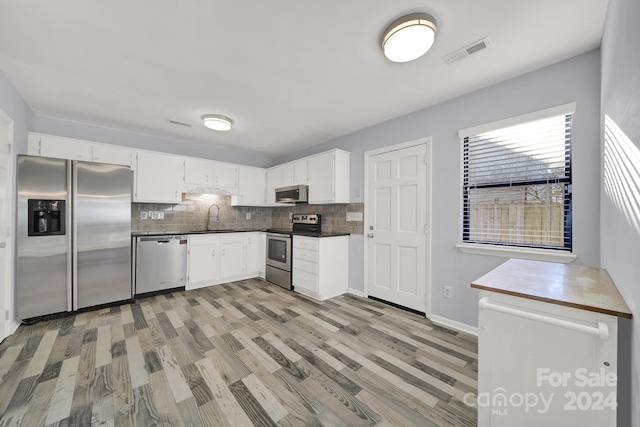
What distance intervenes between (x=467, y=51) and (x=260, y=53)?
5.48 feet

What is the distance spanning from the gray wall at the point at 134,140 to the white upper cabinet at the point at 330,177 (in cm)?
197

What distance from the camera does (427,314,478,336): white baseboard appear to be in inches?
102

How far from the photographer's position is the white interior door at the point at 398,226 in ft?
10.1

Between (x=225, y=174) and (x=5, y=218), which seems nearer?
(x=5, y=218)

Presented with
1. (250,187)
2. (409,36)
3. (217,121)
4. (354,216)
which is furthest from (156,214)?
(409,36)

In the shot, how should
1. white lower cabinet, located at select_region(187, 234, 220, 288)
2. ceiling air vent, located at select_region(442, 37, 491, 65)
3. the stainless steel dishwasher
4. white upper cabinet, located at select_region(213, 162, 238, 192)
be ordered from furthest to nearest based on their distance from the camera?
white upper cabinet, located at select_region(213, 162, 238, 192), white lower cabinet, located at select_region(187, 234, 220, 288), the stainless steel dishwasher, ceiling air vent, located at select_region(442, 37, 491, 65)

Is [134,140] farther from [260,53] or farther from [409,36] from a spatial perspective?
[409,36]

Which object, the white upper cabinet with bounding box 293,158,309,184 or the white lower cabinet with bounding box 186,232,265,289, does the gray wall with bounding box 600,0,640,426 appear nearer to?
the white upper cabinet with bounding box 293,158,309,184

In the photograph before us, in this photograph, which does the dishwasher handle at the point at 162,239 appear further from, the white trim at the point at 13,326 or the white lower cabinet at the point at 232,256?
the white trim at the point at 13,326

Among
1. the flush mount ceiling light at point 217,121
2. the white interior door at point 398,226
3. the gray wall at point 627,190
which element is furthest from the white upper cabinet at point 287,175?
the gray wall at point 627,190

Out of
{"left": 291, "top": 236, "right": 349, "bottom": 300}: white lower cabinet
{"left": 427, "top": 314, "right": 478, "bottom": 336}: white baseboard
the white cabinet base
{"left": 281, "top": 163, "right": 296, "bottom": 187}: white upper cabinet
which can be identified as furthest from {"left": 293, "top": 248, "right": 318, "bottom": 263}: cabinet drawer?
the white cabinet base

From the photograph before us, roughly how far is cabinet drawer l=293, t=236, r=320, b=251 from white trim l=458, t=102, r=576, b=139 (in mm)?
2284

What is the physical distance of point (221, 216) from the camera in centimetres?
505

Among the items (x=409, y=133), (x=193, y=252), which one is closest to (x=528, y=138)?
(x=409, y=133)
